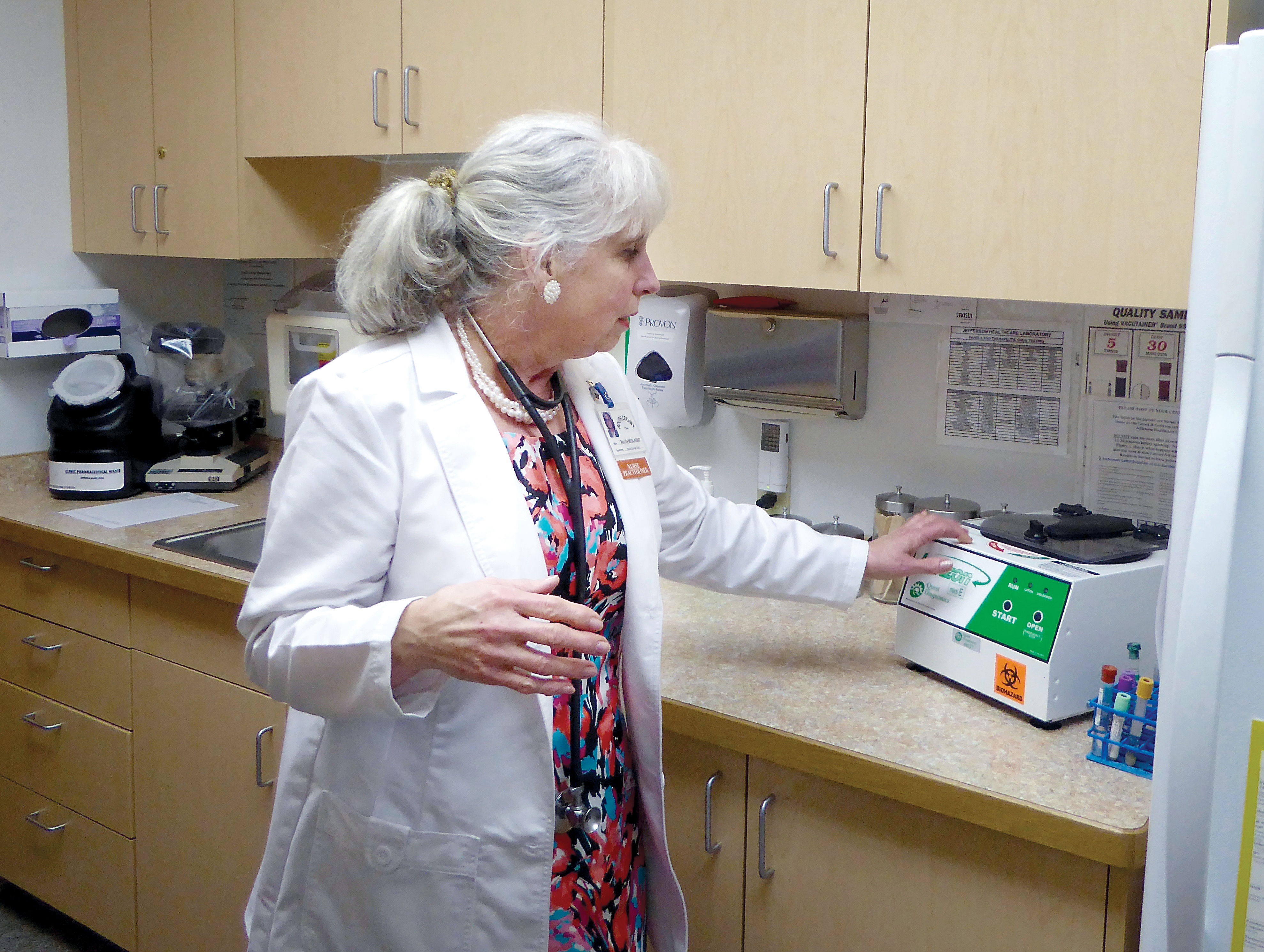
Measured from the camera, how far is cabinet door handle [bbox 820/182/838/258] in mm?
1683

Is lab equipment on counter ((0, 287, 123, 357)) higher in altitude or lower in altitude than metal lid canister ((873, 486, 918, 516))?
higher

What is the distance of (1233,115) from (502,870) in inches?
40.7

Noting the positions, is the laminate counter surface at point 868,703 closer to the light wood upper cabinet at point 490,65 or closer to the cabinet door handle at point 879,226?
the cabinet door handle at point 879,226

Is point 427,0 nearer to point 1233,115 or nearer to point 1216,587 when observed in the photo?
point 1233,115

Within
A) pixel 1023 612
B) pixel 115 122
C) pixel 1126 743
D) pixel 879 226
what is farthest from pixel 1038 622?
pixel 115 122

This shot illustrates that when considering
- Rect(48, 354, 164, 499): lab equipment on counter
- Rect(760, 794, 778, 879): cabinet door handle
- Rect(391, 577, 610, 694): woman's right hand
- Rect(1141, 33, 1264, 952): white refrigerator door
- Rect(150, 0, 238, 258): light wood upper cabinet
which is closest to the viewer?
Rect(1141, 33, 1264, 952): white refrigerator door

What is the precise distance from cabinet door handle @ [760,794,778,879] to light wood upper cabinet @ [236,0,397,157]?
137 centimetres

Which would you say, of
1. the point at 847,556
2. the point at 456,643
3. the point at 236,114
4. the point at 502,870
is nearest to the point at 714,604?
the point at 847,556

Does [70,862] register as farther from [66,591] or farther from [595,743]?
[595,743]

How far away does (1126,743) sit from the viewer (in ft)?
4.34

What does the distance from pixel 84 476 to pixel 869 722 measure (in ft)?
6.39

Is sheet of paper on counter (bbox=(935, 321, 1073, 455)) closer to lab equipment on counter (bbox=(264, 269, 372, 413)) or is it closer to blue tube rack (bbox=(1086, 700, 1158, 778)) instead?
blue tube rack (bbox=(1086, 700, 1158, 778))

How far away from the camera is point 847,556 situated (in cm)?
164

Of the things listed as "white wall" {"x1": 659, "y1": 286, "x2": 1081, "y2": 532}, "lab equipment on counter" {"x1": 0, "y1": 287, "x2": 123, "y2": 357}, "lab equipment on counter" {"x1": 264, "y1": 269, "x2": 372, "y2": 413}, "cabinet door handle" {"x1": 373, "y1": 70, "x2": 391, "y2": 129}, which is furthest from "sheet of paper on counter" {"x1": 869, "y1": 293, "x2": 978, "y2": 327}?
"lab equipment on counter" {"x1": 0, "y1": 287, "x2": 123, "y2": 357}
